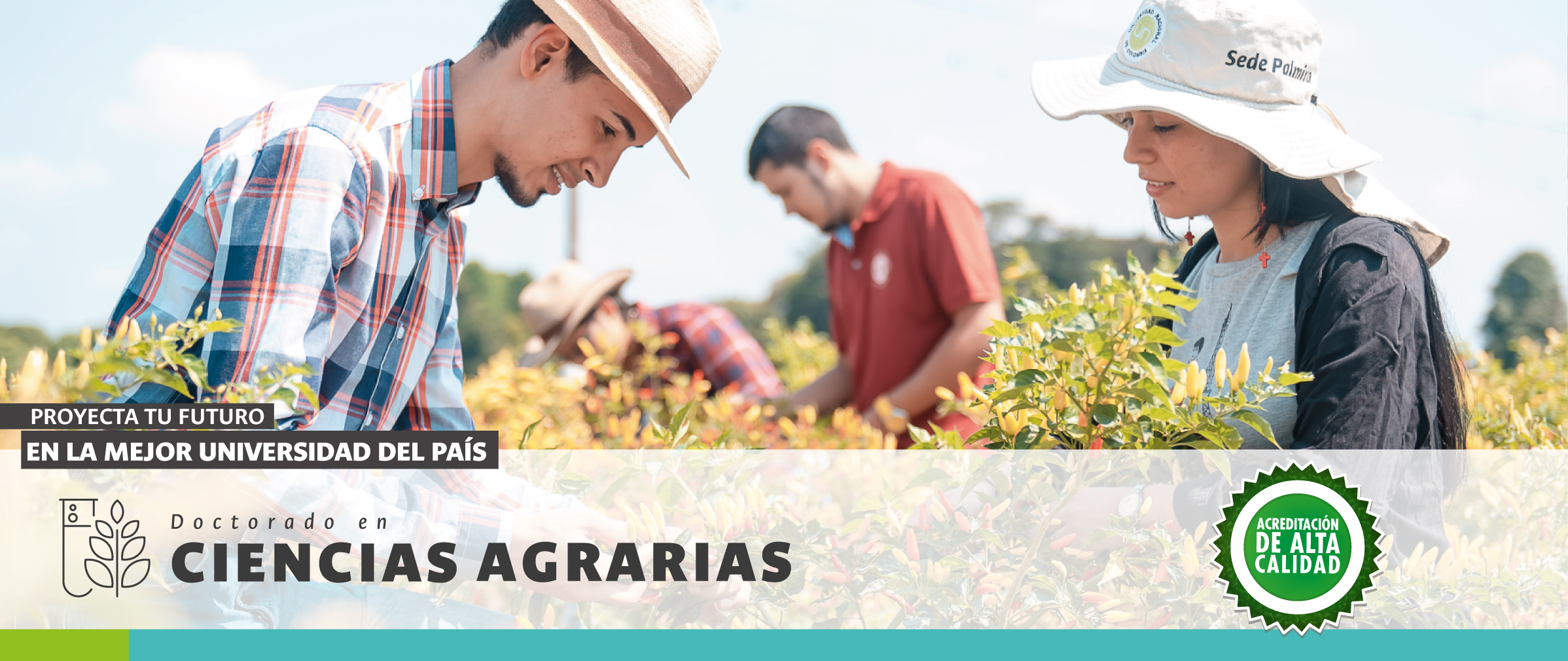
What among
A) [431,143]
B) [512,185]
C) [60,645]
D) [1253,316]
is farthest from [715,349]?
[60,645]

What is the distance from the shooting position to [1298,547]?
4.20ft

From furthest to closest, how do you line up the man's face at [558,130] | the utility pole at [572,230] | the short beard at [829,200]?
the utility pole at [572,230] → the short beard at [829,200] → the man's face at [558,130]

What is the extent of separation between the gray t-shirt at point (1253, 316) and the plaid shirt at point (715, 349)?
2.49m

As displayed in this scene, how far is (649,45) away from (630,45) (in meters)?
0.03

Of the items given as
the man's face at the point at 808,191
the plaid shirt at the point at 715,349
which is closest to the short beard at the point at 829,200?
the man's face at the point at 808,191

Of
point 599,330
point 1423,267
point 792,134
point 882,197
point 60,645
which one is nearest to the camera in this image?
point 60,645

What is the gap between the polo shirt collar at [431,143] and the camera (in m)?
1.66

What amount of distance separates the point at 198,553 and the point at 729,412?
1802 millimetres

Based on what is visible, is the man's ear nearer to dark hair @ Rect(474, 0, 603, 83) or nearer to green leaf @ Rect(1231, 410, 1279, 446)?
dark hair @ Rect(474, 0, 603, 83)

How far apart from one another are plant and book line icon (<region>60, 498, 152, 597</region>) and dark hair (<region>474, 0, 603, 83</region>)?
3.04 ft

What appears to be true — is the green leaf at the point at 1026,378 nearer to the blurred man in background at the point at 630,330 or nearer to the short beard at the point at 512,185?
the short beard at the point at 512,185

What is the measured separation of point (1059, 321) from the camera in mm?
1324

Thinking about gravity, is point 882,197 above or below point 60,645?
above

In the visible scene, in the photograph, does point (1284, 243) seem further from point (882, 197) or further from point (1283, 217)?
point (882, 197)
